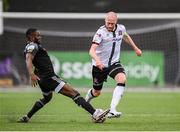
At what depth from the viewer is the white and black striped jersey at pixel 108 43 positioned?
1559 cm

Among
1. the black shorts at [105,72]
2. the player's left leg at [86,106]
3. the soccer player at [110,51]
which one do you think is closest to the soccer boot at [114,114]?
the player's left leg at [86,106]

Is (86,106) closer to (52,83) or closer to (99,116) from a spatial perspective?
(99,116)

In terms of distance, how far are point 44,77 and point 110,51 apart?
1680 millimetres

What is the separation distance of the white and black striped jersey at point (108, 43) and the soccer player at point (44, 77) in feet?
3.91

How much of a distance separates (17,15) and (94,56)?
41.2 ft

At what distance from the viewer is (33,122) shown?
15305mm

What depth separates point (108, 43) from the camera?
1582cm

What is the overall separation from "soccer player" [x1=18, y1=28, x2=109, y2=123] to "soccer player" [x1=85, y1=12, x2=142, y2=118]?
1.94 feet

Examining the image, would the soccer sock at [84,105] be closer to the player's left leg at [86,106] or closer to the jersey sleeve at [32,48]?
the player's left leg at [86,106]

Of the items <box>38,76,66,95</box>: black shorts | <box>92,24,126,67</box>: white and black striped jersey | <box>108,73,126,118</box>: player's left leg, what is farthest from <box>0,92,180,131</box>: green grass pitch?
<box>92,24,126,67</box>: white and black striped jersey

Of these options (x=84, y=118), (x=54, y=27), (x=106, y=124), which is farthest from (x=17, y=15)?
(x=106, y=124)

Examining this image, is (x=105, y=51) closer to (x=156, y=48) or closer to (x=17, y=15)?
(x=17, y=15)

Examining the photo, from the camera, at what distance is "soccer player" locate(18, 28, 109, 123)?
14.9 m

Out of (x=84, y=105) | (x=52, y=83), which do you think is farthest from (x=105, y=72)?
(x=52, y=83)
